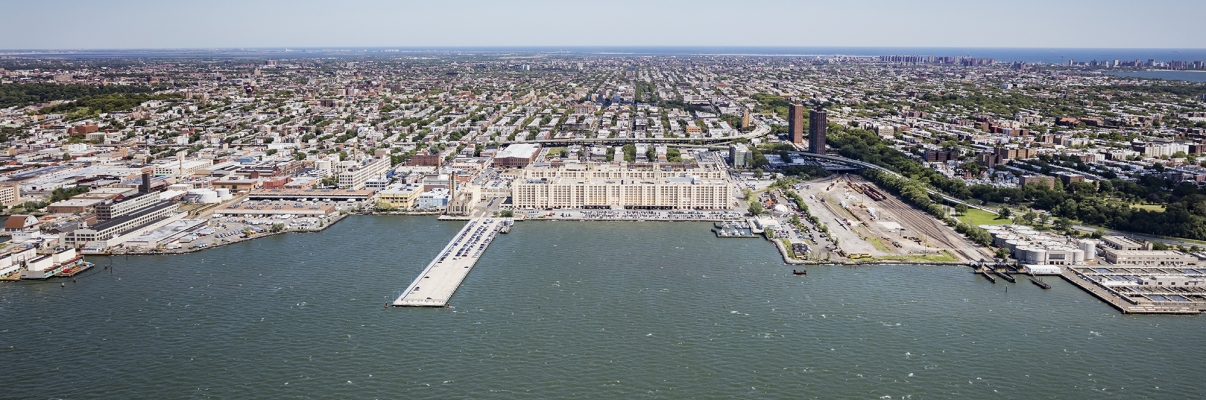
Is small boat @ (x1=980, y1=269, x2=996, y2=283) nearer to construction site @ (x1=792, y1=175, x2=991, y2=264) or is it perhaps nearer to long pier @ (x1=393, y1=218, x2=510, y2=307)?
construction site @ (x1=792, y1=175, x2=991, y2=264)

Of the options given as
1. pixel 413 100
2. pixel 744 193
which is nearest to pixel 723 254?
pixel 744 193

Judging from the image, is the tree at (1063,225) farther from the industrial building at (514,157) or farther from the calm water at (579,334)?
the industrial building at (514,157)

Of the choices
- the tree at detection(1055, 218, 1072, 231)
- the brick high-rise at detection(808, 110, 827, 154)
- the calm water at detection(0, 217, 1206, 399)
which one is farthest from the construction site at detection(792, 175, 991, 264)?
the brick high-rise at detection(808, 110, 827, 154)

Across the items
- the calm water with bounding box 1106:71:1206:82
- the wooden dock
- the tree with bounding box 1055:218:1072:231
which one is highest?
the calm water with bounding box 1106:71:1206:82

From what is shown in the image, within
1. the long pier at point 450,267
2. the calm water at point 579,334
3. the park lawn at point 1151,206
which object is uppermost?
the park lawn at point 1151,206

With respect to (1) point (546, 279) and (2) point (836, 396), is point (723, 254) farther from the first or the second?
(2) point (836, 396)

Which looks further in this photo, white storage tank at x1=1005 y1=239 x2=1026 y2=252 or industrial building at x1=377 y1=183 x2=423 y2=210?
industrial building at x1=377 y1=183 x2=423 y2=210

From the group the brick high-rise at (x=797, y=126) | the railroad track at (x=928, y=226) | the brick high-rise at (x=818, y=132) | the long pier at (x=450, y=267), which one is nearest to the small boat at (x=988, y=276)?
the railroad track at (x=928, y=226)

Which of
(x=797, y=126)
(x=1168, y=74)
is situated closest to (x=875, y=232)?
(x=797, y=126)
